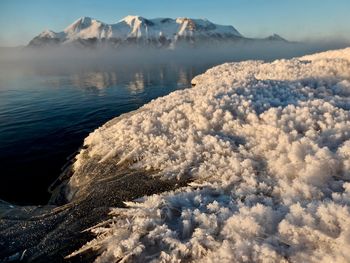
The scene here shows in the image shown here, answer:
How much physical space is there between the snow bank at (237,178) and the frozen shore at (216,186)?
0.02 metres

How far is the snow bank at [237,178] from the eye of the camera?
5.84 metres

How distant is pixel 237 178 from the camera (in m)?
8.34

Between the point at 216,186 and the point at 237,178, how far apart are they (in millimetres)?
612

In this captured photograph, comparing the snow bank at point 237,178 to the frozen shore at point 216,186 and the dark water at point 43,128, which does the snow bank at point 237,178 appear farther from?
the dark water at point 43,128

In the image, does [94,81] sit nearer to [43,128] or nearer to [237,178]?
[43,128]

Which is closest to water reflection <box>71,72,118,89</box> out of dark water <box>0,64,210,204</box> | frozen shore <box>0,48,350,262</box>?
dark water <box>0,64,210,204</box>

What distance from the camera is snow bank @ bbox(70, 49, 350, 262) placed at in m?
5.84

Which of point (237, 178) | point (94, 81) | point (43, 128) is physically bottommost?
point (94, 81)

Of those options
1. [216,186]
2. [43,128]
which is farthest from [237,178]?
[43,128]

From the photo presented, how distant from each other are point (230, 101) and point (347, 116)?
413 cm

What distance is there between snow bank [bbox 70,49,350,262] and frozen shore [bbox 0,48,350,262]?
0.02m

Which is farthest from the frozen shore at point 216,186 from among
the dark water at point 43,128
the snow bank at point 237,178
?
the dark water at point 43,128

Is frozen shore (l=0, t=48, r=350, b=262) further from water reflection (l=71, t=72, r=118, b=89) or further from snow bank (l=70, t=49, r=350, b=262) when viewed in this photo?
water reflection (l=71, t=72, r=118, b=89)

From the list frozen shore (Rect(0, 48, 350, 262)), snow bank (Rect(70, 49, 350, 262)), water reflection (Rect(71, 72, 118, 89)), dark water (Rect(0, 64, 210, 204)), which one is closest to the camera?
snow bank (Rect(70, 49, 350, 262))
